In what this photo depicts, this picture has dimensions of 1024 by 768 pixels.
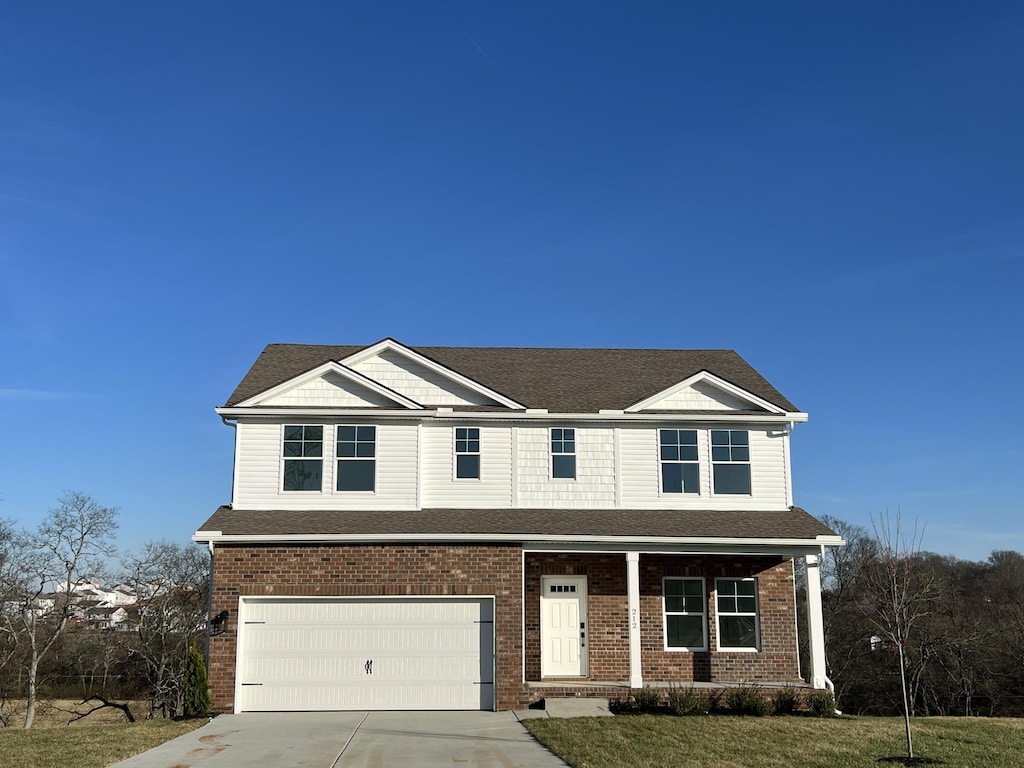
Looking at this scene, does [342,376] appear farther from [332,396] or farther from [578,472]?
[578,472]

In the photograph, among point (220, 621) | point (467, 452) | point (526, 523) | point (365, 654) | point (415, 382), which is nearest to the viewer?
point (220, 621)

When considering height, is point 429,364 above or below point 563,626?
above

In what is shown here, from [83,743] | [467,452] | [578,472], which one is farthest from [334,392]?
[83,743]

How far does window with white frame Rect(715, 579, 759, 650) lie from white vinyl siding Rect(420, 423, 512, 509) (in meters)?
5.06

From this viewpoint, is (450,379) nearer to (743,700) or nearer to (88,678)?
A: (743,700)

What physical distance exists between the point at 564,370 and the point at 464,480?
4664 millimetres

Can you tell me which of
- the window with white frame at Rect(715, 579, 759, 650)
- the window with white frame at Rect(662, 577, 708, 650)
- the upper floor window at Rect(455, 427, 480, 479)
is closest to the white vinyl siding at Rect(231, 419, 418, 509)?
the upper floor window at Rect(455, 427, 480, 479)

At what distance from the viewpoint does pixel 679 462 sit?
19750mm

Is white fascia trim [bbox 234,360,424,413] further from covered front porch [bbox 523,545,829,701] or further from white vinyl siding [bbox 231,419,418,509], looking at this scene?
covered front porch [bbox 523,545,829,701]

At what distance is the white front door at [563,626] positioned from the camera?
18922mm

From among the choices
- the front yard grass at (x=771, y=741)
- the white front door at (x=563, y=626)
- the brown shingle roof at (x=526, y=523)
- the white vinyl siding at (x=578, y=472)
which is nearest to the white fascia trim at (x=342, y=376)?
the brown shingle roof at (x=526, y=523)

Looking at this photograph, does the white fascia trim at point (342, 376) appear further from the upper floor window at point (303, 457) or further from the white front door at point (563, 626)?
the white front door at point (563, 626)

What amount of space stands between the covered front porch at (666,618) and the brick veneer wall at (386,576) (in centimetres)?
137

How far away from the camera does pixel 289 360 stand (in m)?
21.6
